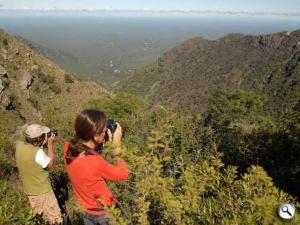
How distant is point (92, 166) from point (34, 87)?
30.3m

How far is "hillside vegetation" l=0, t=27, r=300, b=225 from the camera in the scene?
9.80 ft

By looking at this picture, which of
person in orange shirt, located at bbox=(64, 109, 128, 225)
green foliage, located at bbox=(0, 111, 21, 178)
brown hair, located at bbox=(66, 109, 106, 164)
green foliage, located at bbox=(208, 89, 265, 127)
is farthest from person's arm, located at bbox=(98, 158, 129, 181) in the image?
green foliage, located at bbox=(208, 89, 265, 127)

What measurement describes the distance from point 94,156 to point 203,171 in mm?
912

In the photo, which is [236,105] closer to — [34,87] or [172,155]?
[34,87]

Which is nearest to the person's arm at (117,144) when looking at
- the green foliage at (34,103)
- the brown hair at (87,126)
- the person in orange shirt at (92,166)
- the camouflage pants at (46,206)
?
the person in orange shirt at (92,166)

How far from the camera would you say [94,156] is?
10.9 ft

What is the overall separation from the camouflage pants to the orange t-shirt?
4.33 ft

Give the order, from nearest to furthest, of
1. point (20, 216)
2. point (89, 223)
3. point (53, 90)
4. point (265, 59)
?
point (89, 223), point (20, 216), point (53, 90), point (265, 59)

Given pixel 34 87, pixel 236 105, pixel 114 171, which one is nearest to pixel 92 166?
pixel 114 171

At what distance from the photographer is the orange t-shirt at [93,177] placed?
3.25 metres

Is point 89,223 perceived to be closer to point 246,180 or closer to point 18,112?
point 246,180

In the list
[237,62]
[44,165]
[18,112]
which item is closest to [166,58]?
[237,62]

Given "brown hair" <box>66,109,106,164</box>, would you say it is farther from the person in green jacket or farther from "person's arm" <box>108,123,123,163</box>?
the person in green jacket

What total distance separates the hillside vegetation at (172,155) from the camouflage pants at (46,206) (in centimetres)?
22
